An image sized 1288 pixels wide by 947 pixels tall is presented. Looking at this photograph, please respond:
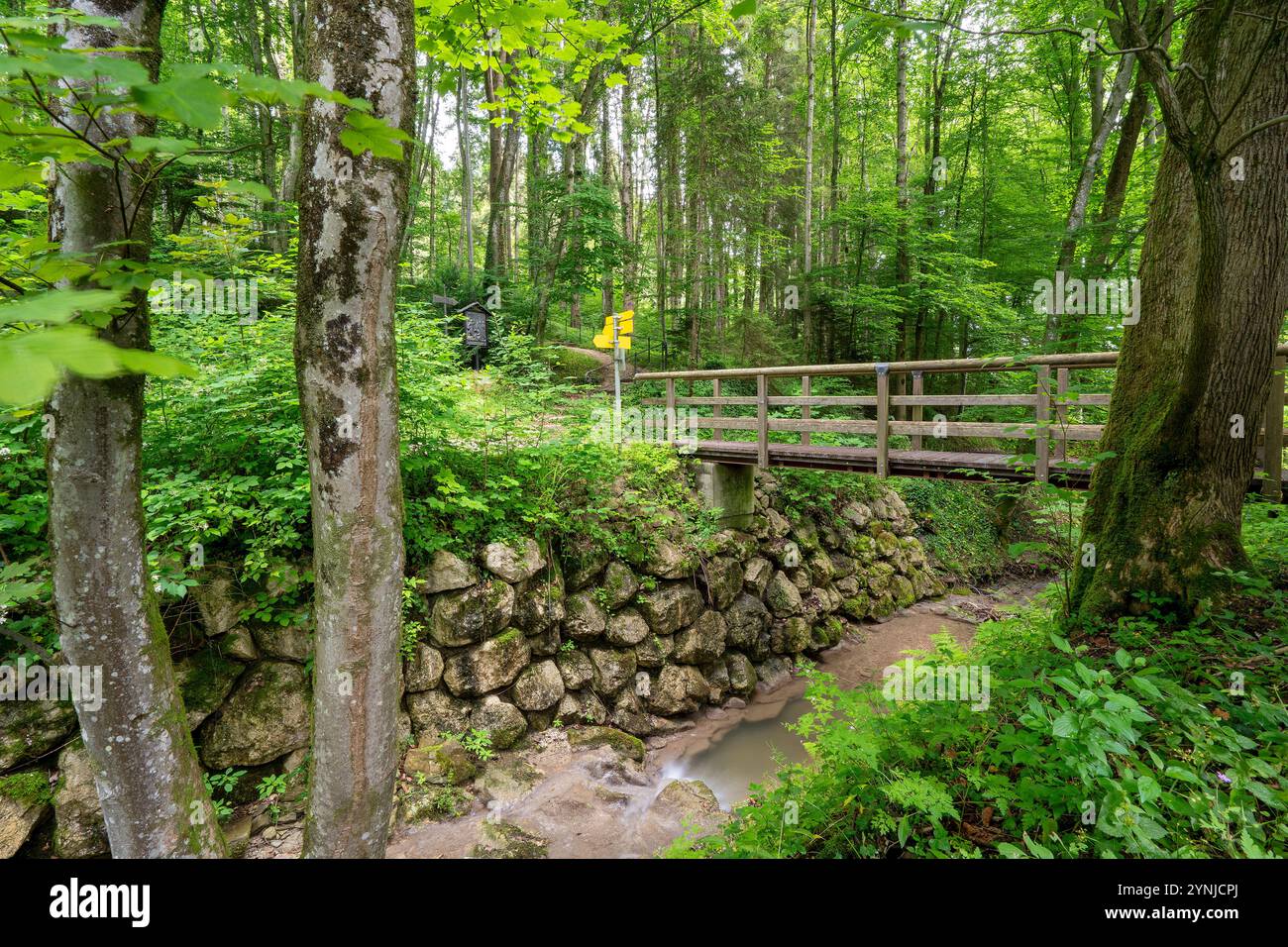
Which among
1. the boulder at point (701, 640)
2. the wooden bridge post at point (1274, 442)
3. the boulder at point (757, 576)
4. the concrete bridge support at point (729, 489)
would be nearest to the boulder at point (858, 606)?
the boulder at point (757, 576)

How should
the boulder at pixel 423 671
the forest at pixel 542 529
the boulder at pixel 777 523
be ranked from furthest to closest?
the boulder at pixel 777 523
the boulder at pixel 423 671
the forest at pixel 542 529

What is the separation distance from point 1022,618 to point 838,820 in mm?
2583

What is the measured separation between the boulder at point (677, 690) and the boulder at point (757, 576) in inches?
64.4

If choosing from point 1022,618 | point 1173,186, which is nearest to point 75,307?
point 1022,618

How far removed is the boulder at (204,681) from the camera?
3.71 metres

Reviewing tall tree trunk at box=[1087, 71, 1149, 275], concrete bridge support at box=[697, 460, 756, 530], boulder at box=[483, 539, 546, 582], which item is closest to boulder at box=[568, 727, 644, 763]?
boulder at box=[483, 539, 546, 582]

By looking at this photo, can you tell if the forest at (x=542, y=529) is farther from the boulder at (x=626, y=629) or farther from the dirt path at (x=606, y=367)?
the dirt path at (x=606, y=367)

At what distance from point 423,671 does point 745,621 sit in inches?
171

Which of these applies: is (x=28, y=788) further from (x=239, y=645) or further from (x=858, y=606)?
(x=858, y=606)

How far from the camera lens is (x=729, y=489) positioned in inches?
311

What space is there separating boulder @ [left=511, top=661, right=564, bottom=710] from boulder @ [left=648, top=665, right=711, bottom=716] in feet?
4.09

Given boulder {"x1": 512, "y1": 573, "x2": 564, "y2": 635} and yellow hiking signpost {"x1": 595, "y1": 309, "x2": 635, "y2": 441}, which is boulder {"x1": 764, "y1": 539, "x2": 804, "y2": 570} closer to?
yellow hiking signpost {"x1": 595, "y1": 309, "x2": 635, "y2": 441}

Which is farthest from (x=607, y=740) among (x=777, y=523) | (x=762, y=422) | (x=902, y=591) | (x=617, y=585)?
(x=902, y=591)
